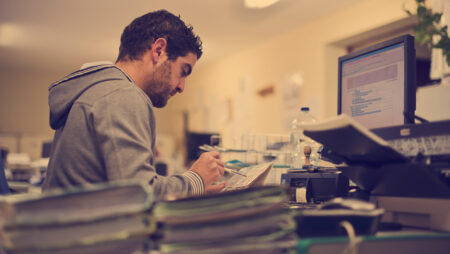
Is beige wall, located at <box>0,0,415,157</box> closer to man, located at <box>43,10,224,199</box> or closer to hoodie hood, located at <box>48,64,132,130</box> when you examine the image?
man, located at <box>43,10,224,199</box>

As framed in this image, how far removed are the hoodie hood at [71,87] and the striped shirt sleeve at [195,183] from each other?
1.06 ft

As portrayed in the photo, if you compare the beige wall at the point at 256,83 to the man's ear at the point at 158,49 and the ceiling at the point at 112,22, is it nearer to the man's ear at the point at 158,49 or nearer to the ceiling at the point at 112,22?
the ceiling at the point at 112,22

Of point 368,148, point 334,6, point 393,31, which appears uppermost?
point 334,6

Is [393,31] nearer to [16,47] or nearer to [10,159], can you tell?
[10,159]

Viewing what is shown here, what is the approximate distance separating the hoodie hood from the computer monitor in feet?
2.30

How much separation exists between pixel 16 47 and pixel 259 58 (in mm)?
3305

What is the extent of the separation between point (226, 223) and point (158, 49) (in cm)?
81

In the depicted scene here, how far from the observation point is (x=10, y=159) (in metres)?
4.33

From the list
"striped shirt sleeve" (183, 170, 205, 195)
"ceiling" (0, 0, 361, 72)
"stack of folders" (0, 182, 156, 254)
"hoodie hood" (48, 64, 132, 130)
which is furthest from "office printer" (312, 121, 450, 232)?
"ceiling" (0, 0, 361, 72)

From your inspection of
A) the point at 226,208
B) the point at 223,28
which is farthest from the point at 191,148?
the point at 226,208

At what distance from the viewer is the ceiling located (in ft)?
13.8

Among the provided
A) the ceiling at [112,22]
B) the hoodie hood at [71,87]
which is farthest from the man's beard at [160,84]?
the ceiling at [112,22]

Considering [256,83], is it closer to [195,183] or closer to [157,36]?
[157,36]

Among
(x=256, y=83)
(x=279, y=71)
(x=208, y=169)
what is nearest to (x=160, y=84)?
(x=208, y=169)
